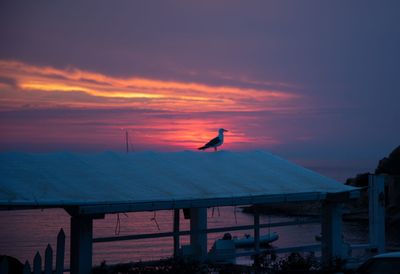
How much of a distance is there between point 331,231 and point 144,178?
5.23 m

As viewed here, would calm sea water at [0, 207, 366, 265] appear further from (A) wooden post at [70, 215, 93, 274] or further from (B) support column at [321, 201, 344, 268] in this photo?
(A) wooden post at [70, 215, 93, 274]

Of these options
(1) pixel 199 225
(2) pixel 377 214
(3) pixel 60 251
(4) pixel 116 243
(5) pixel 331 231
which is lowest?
(4) pixel 116 243

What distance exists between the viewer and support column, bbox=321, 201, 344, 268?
50.8 feet

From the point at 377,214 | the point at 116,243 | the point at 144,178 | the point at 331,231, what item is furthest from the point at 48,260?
the point at 116,243

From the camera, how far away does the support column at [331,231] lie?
1549 centimetres

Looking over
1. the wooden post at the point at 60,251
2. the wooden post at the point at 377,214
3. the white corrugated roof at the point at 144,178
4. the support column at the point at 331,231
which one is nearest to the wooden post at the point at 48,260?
the wooden post at the point at 60,251

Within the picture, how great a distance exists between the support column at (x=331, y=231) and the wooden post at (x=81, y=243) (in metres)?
6.51

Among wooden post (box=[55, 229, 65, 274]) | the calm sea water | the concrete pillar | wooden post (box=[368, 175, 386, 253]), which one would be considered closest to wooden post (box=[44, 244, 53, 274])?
wooden post (box=[55, 229, 65, 274])

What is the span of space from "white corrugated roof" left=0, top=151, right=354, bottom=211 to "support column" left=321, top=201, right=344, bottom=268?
0.59m

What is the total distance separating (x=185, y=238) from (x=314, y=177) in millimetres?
35504

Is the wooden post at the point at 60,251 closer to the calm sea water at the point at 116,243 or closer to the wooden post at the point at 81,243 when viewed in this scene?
the wooden post at the point at 81,243

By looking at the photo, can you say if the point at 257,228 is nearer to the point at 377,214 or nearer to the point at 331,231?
the point at 331,231

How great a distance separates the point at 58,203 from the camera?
10578 millimetres

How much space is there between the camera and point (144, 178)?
1341cm
